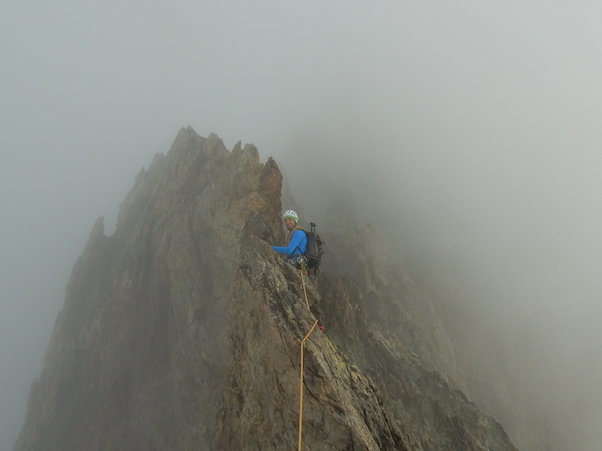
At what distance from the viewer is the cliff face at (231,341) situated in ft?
30.3

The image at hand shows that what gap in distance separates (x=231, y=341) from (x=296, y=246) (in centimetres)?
471

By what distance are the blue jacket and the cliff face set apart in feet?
1.78

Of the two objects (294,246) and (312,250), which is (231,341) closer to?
(294,246)

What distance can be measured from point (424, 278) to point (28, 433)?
44553 mm

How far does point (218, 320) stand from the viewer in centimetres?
2117

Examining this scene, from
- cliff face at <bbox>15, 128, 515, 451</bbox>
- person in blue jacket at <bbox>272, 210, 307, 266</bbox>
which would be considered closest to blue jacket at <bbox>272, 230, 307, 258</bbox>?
person in blue jacket at <bbox>272, 210, 307, 266</bbox>

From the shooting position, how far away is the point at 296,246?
13.5 meters

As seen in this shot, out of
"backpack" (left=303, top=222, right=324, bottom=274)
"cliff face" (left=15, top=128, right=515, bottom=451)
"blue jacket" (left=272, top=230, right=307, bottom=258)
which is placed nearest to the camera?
"cliff face" (left=15, top=128, right=515, bottom=451)

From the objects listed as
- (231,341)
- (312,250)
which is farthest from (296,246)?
(231,341)

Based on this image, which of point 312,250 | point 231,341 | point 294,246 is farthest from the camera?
point 312,250

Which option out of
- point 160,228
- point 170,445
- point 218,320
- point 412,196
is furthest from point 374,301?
point 412,196

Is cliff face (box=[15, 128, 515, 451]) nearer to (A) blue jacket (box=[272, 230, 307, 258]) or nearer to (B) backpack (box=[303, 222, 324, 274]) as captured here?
(A) blue jacket (box=[272, 230, 307, 258])

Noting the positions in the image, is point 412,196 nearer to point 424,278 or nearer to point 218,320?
point 424,278

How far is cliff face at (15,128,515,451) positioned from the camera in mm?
9250
